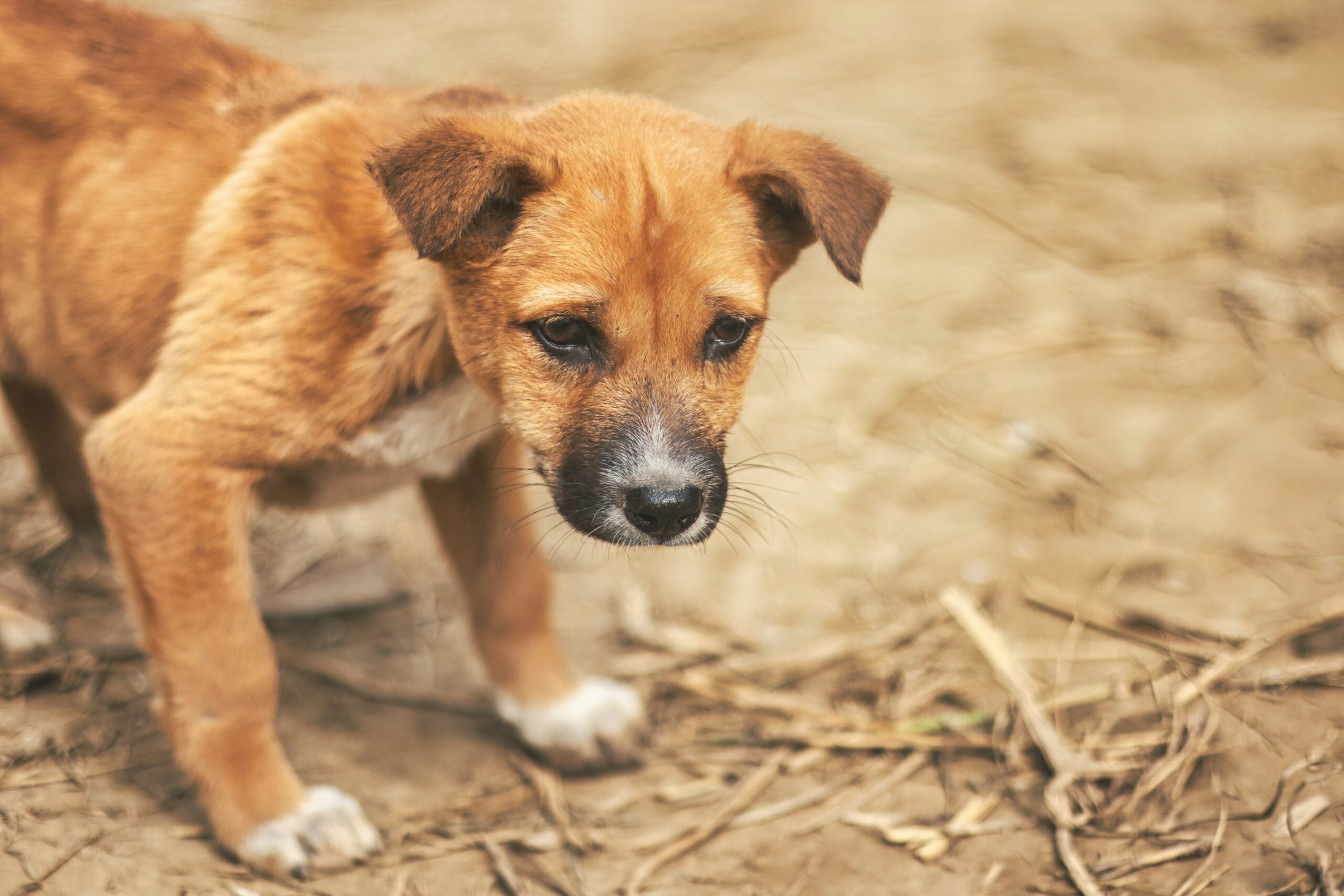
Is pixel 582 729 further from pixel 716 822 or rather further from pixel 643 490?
pixel 643 490

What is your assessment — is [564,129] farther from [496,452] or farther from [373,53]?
[373,53]

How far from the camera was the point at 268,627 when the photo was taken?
4891 mm

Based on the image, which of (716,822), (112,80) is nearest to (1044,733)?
(716,822)

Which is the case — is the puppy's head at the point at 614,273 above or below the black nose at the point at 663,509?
above

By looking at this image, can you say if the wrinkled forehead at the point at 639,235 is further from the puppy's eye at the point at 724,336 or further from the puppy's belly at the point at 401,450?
the puppy's belly at the point at 401,450

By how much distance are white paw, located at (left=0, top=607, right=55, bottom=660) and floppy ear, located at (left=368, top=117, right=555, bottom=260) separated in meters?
2.43

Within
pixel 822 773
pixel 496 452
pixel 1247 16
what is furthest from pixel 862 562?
pixel 1247 16

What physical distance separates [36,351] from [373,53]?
5767 millimetres

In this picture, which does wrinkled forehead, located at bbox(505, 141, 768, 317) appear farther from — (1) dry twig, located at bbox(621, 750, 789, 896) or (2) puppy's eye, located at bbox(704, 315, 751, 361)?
(1) dry twig, located at bbox(621, 750, 789, 896)

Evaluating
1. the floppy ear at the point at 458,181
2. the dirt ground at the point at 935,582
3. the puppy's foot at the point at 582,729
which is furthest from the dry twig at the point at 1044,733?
the floppy ear at the point at 458,181

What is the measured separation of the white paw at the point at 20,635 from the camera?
425 cm

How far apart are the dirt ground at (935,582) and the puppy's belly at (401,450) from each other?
1.04 meters

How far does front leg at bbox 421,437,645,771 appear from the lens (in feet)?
13.8

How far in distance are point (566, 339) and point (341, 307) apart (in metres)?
0.75
